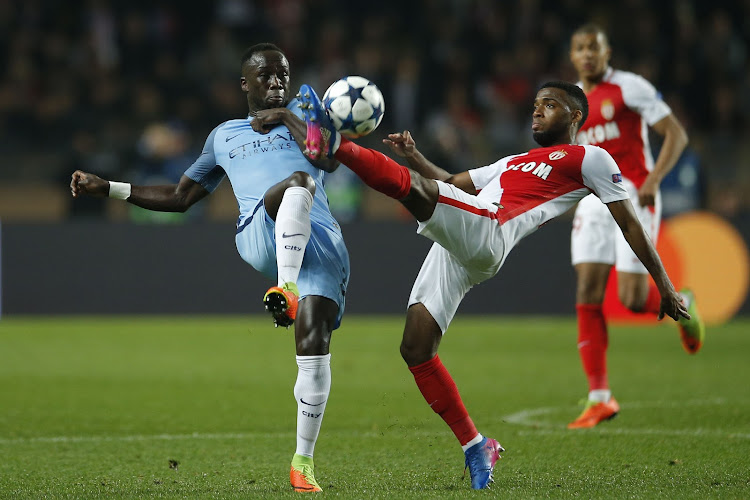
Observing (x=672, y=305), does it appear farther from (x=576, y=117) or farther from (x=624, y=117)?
(x=624, y=117)

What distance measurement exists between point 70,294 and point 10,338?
1.75m

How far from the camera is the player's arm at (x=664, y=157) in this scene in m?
6.39

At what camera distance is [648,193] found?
20.9ft

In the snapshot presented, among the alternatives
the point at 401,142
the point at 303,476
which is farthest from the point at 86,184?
the point at 303,476

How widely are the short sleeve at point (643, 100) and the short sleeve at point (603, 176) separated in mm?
2020

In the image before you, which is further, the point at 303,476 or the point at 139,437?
the point at 139,437

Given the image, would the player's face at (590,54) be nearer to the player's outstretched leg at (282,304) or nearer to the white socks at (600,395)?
the white socks at (600,395)

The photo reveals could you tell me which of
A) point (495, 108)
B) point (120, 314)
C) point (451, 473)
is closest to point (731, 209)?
point (495, 108)

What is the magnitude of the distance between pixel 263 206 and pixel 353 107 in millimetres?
722

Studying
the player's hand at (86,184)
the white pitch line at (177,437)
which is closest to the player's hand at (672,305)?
the white pitch line at (177,437)

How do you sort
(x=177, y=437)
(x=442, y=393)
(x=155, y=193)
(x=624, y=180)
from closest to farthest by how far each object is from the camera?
(x=442, y=393) < (x=155, y=193) < (x=177, y=437) < (x=624, y=180)

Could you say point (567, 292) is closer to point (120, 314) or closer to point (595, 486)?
point (120, 314)

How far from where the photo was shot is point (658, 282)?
4820mm

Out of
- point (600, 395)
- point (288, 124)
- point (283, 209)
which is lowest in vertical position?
point (600, 395)
